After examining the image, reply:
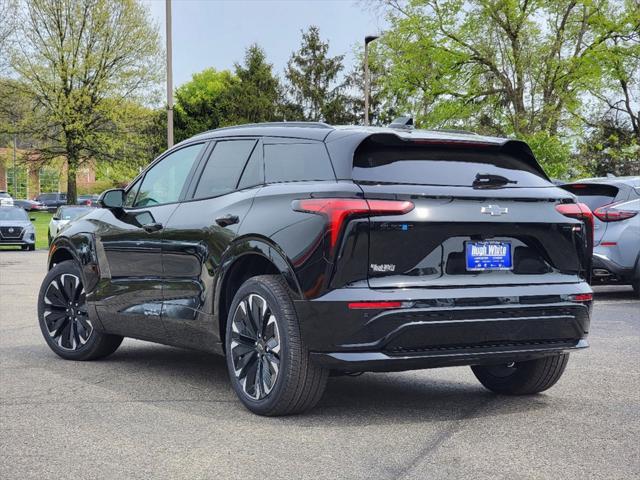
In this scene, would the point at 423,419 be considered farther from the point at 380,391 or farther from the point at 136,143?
the point at 136,143

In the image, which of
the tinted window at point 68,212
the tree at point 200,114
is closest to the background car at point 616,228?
the tinted window at point 68,212

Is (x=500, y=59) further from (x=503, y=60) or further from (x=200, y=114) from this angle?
(x=200, y=114)

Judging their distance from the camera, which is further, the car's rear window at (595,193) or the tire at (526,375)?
the car's rear window at (595,193)

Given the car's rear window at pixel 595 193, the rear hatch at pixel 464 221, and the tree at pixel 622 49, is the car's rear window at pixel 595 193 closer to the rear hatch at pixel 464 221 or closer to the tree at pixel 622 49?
the rear hatch at pixel 464 221

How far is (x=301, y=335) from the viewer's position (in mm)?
5309

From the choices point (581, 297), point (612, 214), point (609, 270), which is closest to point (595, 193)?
point (612, 214)

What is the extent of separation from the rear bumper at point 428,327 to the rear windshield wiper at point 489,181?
0.59m

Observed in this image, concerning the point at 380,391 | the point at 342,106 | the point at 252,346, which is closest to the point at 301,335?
the point at 252,346

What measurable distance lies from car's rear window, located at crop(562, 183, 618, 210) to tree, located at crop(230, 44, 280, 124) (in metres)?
59.9

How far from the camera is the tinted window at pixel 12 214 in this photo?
33.1 m

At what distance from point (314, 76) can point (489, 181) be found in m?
67.4

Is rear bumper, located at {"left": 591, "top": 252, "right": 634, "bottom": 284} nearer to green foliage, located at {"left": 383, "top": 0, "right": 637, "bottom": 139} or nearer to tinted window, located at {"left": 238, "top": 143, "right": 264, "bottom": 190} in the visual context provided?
tinted window, located at {"left": 238, "top": 143, "right": 264, "bottom": 190}

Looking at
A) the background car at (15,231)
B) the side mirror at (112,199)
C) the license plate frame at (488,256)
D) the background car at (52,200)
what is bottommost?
the background car at (52,200)

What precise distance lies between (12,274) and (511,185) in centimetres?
1591
